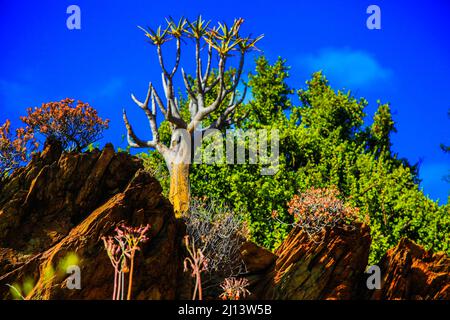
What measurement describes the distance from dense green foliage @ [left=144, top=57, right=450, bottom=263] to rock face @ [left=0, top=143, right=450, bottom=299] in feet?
26.9

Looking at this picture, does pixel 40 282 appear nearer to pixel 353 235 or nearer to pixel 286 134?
pixel 353 235

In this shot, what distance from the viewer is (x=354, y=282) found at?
13.5m

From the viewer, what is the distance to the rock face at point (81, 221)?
9852 millimetres

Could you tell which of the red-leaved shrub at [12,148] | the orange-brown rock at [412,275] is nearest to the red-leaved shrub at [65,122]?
the red-leaved shrub at [12,148]

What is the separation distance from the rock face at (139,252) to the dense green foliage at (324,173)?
26.9ft

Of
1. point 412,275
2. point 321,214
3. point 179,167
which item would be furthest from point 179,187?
point 412,275

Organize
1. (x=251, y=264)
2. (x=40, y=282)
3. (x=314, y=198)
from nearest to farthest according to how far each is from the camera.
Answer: (x=40, y=282)
(x=251, y=264)
(x=314, y=198)

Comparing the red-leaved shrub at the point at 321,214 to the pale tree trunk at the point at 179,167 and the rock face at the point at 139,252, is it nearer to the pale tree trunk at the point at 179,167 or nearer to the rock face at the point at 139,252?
the rock face at the point at 139,252

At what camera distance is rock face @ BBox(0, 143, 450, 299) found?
9.95 meters

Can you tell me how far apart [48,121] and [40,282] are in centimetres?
1008

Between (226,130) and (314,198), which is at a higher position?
(226,130)
